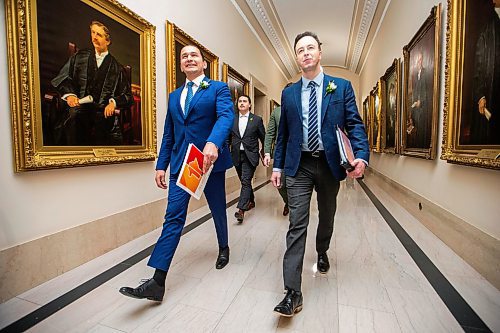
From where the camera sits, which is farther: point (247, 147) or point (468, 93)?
point (247, 147)

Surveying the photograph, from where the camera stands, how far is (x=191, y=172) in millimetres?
2125

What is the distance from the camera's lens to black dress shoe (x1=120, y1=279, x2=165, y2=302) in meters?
1.96

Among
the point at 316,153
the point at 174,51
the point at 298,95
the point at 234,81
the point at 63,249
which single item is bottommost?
the point at 63,249

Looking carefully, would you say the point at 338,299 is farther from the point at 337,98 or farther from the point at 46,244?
the point at 46,244

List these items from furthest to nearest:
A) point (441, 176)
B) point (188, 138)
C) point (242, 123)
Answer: point (242, 123) < point (441, 176) < point (188, 138)

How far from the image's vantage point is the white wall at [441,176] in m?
2.51

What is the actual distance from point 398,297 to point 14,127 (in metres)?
3.22

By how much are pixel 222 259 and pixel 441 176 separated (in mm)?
2855

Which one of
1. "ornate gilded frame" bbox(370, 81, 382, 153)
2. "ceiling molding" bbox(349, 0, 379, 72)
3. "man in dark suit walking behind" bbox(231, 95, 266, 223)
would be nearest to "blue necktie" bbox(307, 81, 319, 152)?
"man in dark suit walking behind" bbox(231, 95, 266, 223)

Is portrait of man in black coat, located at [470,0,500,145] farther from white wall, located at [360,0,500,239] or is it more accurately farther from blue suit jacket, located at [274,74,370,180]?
blue suit jacket, located at [274,74,370,180]

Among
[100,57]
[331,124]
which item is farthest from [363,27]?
[331,124]

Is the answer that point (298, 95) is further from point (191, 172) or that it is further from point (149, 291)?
point (149, 291)

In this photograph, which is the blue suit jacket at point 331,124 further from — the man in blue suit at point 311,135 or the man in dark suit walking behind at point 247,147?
the man in dark suit walking behind at point 247,147

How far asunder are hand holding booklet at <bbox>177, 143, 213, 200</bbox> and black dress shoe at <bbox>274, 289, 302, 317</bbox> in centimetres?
93
